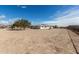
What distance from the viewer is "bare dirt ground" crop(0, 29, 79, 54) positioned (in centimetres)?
256

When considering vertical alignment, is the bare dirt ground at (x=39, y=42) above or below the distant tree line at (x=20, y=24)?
below

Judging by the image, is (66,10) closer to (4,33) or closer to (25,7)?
(25,7)

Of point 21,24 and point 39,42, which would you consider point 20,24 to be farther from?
point 39,42

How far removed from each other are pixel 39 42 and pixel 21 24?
324 mm

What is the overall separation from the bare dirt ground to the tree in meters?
0.08

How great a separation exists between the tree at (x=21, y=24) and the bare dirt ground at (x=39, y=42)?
76 millimetres

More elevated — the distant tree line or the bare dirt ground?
the distant tree line

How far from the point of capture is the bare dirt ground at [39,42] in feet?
8.40

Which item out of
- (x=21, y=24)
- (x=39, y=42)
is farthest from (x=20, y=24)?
(x=39, y=42)

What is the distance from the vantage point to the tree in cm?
258

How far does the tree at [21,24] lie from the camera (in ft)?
8.47

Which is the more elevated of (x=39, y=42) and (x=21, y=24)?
(x=21, y=24)

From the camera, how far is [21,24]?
8.67 feet
